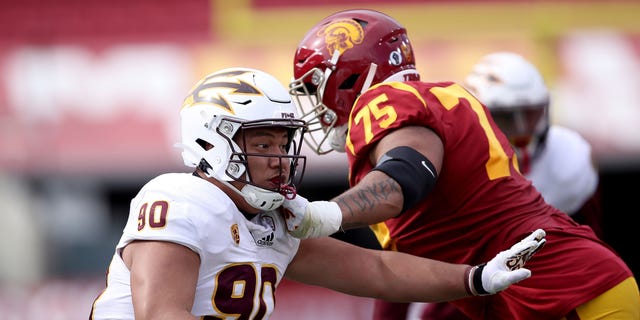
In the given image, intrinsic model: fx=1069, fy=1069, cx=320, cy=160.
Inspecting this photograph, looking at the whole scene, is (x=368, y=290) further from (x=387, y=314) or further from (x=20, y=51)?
(x=20, y=51)

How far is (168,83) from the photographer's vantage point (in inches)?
399

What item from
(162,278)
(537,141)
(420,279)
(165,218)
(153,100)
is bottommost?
(153,100)

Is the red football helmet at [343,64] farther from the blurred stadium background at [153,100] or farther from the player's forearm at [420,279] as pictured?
the blurred stadium background at [153,100]

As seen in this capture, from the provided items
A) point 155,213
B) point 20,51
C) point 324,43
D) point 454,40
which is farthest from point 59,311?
point 155,213

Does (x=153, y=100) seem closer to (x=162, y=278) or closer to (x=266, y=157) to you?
(x=266, y=157)

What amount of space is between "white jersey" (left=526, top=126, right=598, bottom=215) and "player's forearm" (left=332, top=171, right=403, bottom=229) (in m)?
2.14

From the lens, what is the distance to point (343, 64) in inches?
157

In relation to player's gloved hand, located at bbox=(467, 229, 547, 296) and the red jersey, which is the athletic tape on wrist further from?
the red jersey

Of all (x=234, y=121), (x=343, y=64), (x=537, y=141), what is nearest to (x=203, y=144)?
(x=234, y=121)

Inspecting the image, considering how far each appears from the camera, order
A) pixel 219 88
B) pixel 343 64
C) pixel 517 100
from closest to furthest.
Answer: pixel 219 88 → pixel 343 64 → pixel 517 100

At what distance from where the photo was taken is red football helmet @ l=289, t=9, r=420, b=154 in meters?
4.00

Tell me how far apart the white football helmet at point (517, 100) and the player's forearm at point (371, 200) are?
2057 mm

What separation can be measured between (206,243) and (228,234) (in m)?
0.11

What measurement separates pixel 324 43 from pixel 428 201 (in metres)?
0.77
